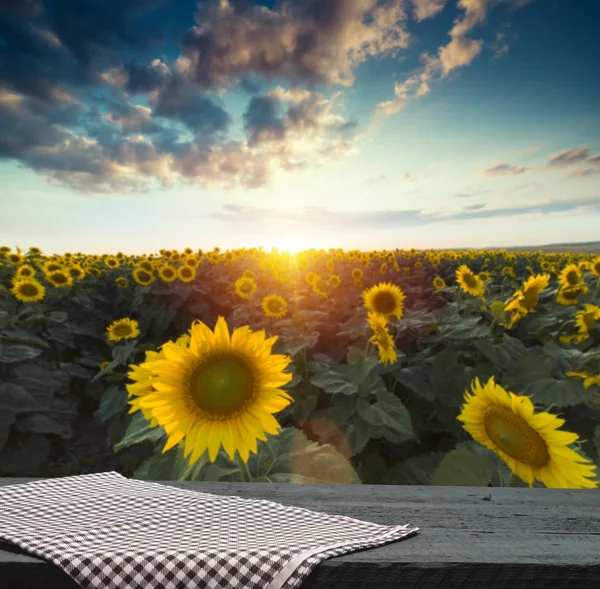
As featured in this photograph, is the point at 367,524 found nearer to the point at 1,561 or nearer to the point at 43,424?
the point at 1,561

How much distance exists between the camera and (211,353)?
163 cm

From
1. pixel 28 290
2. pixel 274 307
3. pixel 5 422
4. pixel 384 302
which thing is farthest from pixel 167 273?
pixel 384 302

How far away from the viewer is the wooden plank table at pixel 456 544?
0.80 m

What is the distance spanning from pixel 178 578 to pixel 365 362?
2.27 metres

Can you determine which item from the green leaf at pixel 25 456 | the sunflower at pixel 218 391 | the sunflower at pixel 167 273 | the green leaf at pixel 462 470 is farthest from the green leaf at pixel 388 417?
the sunflower at pixel 167 273

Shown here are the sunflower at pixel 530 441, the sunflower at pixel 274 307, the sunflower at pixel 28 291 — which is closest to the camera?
the sunflower at pixel 530 441

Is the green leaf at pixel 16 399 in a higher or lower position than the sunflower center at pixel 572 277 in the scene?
lower

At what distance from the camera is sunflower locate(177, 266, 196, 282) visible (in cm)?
823

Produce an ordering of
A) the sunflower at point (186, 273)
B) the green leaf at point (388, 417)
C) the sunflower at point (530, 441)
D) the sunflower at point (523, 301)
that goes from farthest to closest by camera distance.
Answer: the sunflower at point (186, 273), the sunflower at point (523, 301), the green leaf at point (388, 417), the sunflower at point (530, 441)

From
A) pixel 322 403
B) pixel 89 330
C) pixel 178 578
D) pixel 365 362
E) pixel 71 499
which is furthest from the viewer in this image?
pixel 89 330

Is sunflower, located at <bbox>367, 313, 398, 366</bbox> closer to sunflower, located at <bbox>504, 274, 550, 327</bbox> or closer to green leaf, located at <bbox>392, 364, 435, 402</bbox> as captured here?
green leaf, located at <bbox>392, 364, 435, 402</bbox>

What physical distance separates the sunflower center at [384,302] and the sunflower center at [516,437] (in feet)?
7.67

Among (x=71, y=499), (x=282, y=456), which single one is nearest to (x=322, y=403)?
(x=282, y=456)

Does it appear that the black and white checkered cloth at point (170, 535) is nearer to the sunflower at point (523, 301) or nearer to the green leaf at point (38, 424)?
the sunflower at point (523, 301)
